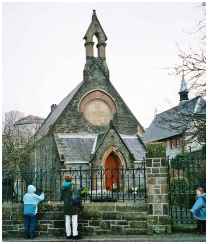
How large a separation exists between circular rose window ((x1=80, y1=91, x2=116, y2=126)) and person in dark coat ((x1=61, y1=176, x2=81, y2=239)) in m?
17.8

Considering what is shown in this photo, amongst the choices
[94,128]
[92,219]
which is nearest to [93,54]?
[94,128]

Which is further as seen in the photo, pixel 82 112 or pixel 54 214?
pixel 82 112

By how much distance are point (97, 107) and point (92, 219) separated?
59.8 ft

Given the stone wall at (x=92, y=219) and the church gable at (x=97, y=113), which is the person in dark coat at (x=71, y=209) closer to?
the stone wall at (x=92, y=219)

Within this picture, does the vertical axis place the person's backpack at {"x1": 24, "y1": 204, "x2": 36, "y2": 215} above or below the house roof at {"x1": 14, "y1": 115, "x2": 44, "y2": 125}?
below

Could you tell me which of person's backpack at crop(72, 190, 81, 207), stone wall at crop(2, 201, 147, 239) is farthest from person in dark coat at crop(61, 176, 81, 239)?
stone wall at crop(2, 201, 147, 239)

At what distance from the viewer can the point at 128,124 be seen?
29.5 metres

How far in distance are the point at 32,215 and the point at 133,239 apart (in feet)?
10.0

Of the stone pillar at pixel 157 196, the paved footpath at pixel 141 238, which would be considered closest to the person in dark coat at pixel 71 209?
the paved footpath at pixel 141 238

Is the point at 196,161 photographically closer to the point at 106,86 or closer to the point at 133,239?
the point at 133,239

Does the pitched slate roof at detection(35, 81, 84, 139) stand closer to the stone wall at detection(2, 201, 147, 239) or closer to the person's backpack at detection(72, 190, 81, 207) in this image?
the stone wall at detection(2, 201, 147, 239)

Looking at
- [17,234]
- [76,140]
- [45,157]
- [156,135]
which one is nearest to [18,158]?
[45,157]

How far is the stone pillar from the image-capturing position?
10656 millimetres

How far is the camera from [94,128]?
92.5ft
